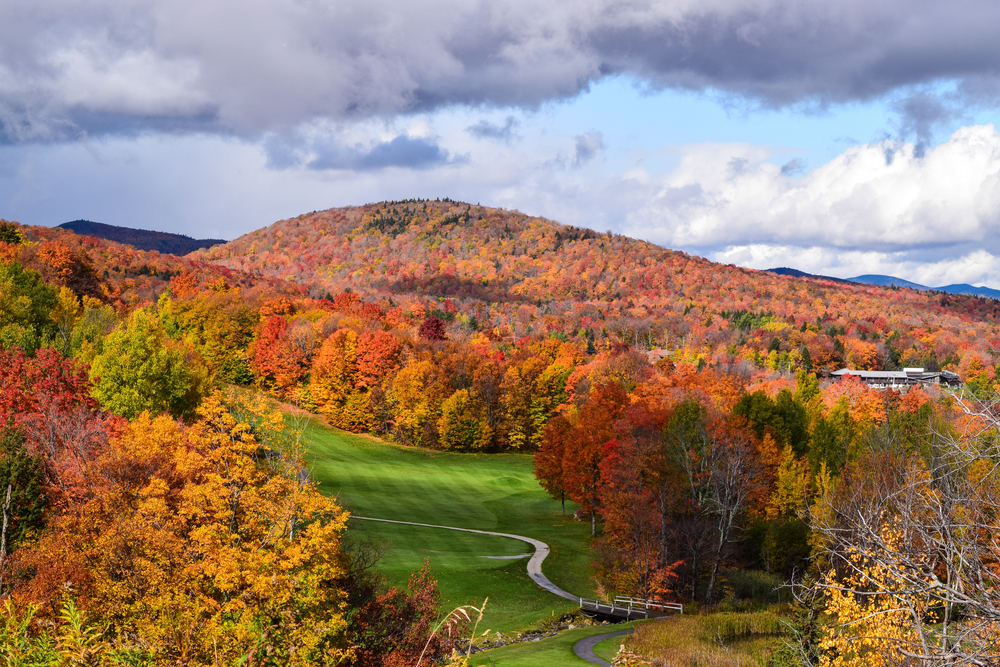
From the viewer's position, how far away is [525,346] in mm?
122062

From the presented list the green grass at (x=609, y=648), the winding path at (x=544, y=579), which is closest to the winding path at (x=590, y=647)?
the winding path at (x=544, y=579)

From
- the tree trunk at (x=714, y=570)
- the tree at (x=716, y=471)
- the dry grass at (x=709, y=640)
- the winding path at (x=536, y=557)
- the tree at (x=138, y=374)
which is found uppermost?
the tree at (x=138, y=374)

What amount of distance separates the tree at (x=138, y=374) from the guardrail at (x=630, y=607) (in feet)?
97.2

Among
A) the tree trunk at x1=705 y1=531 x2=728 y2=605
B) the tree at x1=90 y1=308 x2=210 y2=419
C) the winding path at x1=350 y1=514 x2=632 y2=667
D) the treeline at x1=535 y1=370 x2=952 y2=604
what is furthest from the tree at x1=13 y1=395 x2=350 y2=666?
the tree trunk at x1=705 y1=531 x2=728 y2=605

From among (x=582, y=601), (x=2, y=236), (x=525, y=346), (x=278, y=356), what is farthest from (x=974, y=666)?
(x=525, y=346)

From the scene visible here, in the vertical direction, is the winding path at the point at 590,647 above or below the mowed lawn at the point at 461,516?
above

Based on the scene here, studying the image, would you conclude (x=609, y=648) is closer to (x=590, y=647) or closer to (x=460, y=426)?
(x=590, y=647)

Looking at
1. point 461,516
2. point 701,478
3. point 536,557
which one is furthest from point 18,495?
point 461,516

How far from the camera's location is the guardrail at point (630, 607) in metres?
35.3

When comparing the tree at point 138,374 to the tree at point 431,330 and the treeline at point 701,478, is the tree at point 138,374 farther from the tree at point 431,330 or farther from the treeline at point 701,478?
the tree at point 431,330

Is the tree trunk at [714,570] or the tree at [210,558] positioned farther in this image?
the tree trunk at [714,570]

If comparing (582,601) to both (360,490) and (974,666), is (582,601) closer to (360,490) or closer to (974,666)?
(360,490)

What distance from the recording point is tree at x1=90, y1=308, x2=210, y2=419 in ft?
143

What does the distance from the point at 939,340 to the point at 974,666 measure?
17741cm
